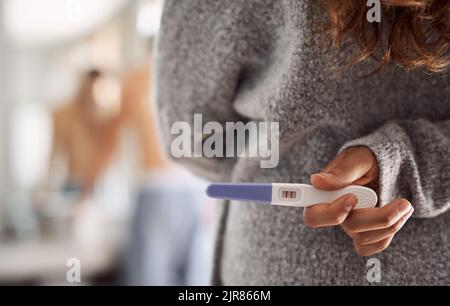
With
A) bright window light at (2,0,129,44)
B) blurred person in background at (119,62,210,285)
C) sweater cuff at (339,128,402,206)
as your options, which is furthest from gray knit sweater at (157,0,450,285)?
bright window light at (2,0,129,44)

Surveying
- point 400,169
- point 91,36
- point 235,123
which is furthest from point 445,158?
point 91,36

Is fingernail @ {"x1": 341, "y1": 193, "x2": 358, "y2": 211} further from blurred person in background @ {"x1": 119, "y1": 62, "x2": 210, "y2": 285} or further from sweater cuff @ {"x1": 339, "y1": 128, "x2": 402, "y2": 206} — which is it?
blurred person in background @ {"x1": 119, "y1": 62, "x2": 210, "y2": 285}

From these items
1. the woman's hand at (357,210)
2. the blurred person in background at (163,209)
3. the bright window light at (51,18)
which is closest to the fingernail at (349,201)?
the woman's hand at (357,210)

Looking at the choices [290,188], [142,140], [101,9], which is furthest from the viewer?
[101,9]

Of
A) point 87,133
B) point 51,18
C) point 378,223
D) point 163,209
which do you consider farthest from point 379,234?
point 51,18

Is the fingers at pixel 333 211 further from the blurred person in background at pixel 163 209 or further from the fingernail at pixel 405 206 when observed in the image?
the blurred person in background at pixel 163 209

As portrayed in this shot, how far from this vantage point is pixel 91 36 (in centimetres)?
143

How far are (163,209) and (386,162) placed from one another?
922mm

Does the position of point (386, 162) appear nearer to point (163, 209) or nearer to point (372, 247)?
point (372, 247)

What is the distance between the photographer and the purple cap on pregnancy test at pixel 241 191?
29 centimetres

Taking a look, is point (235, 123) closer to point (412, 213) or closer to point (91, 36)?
point (412, 213)

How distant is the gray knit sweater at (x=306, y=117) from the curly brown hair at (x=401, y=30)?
0.05 feet
